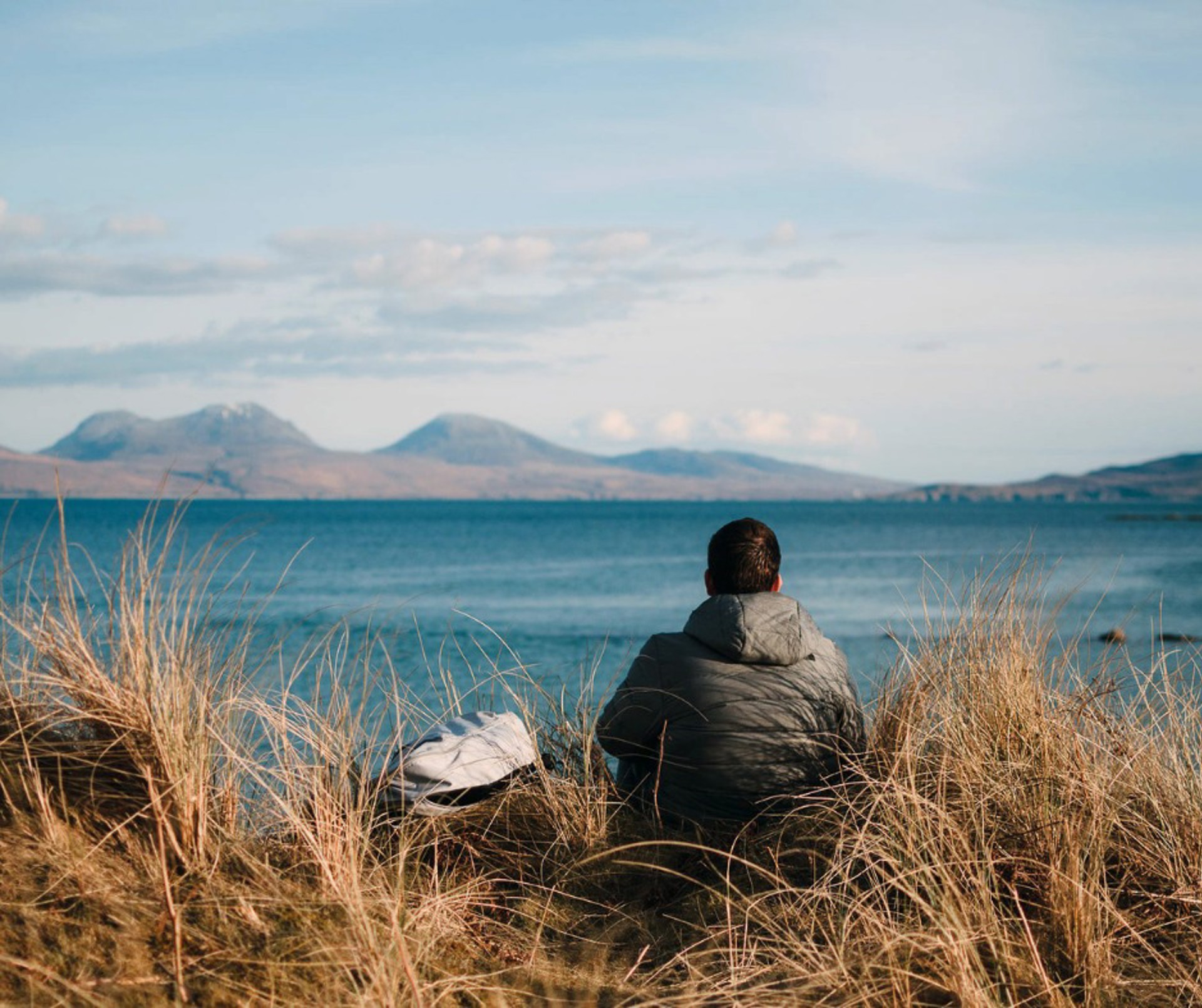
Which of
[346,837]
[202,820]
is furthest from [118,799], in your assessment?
[346,837]

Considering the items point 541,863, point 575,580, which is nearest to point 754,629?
point 541,863

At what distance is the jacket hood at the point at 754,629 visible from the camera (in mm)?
4254

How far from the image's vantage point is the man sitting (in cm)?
427

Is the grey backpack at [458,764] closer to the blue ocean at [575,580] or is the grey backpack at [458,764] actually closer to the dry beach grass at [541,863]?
the dry beach grass at [541,863]

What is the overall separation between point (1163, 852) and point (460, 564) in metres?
55.1

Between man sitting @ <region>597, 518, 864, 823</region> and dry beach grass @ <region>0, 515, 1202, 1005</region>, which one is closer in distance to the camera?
dry beach grass @ <region>0, 515, 1202, 1005</region>

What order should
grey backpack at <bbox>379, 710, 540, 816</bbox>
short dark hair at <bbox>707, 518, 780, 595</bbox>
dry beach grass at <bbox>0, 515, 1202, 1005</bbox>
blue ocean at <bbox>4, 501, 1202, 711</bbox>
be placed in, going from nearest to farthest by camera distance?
dry beach grass at <bbox>0, 515, 1202, 1005</bbox> → grey backpack at <bbox>379, 710, 540, 816</bbox> → short dark hair at <bbox>707, 518, 780, 595</bbox> → blue ocean at <bbox>4, 501, 1202, 711</bbox>

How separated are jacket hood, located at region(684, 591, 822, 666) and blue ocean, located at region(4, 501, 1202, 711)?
46 cm

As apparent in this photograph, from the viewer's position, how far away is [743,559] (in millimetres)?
4410

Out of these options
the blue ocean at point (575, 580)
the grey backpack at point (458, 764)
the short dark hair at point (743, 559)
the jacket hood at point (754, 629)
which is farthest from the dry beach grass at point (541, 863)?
the short dark hair at point (743, 559)

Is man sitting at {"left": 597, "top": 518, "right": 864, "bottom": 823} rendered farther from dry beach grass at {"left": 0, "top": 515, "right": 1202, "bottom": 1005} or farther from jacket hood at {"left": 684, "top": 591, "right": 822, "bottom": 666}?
dry beach grass at {"left": 0, "top": 515, "right": 1202, "bottom": 1005}

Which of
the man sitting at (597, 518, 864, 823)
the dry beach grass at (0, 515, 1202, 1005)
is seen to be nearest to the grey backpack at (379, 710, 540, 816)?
the dry beach grass at (0, 515, 1202, 1005)

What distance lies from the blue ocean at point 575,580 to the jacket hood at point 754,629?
461mm

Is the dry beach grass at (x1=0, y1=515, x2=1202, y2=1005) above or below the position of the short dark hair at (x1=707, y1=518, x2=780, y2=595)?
below
